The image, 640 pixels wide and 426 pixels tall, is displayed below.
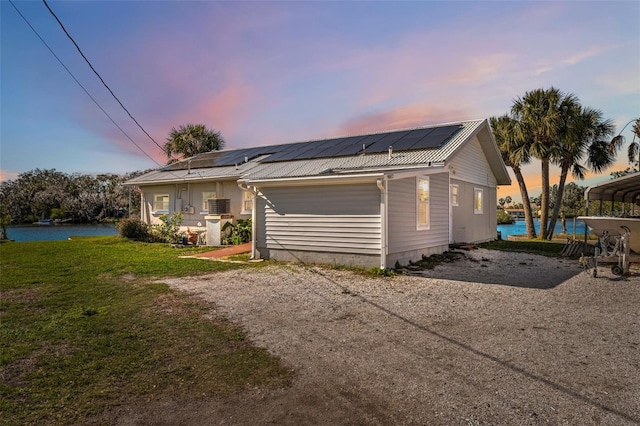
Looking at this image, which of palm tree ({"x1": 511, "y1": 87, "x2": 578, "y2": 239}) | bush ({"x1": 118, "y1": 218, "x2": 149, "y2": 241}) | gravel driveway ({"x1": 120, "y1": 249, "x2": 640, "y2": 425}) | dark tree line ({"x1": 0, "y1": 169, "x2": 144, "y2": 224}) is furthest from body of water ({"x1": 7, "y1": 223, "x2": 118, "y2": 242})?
palm tree ({"x1": 511, "y1": 87, "x2": 578, "y2": 239})

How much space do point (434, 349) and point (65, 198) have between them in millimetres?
65227

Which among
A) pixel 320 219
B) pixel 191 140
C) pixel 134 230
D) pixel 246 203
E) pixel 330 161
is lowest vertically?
pixel 134 230

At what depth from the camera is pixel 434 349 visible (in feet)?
14.4

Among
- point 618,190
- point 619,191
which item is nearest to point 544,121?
point 619,191

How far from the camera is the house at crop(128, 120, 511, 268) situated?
9.73 metres

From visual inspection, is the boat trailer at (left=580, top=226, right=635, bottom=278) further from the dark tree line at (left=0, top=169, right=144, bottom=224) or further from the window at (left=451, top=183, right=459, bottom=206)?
the dark tree line at (left=0, top=169, right=144, bottom=224)

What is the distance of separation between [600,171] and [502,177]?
8383 mm

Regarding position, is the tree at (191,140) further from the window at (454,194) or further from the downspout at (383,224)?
Answer: the downspout at (383,224)

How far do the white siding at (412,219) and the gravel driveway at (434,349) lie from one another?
5.94 feet

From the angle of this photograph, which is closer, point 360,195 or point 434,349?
point 434,349

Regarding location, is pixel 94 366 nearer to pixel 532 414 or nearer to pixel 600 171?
pixel 532 414

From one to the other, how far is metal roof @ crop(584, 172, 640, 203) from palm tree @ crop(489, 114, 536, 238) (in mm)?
8684

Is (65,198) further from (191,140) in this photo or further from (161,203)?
(161,203)

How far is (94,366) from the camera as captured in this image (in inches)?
152
